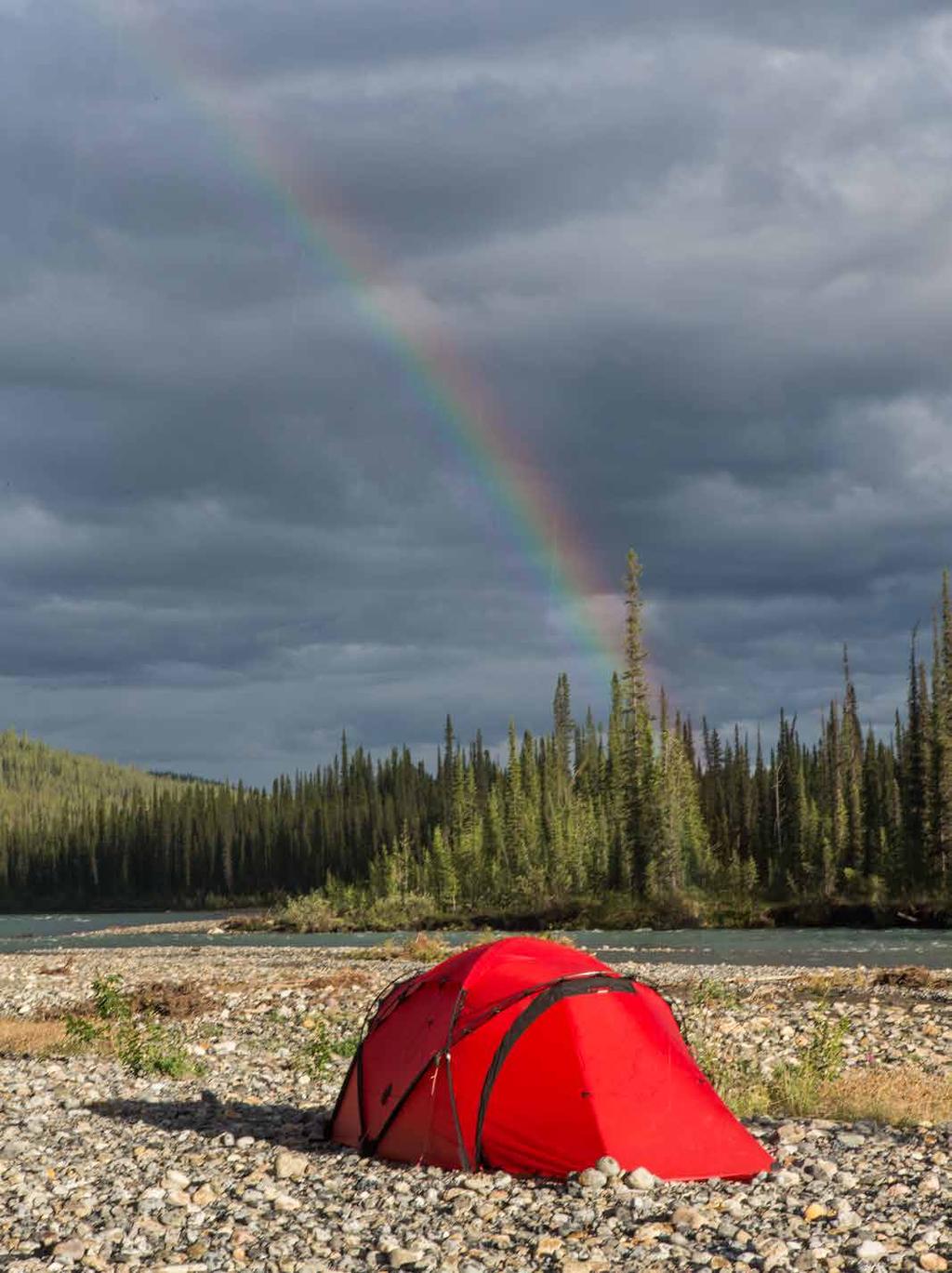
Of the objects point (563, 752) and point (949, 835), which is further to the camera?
point (563, 752)

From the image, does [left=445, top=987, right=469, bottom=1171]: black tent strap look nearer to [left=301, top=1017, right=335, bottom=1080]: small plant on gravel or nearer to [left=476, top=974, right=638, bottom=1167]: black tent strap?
[left=476, top=974, right=638, bottom=1167]: black tent strap

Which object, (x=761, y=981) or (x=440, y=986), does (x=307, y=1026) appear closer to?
(x=440, y=986)

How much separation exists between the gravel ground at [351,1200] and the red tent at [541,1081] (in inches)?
15.0

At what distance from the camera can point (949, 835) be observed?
8950 cm

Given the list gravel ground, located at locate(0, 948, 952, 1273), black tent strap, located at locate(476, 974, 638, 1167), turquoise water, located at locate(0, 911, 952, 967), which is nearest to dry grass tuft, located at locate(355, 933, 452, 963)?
turquoise water, located at locate(0, 911, 952, 967)

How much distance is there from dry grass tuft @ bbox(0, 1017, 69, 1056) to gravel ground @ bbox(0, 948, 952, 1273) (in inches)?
179

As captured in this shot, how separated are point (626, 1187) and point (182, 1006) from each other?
1996 centimetres

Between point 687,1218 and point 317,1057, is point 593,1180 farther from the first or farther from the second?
point 317,1057

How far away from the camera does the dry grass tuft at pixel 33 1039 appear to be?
24.9 meters

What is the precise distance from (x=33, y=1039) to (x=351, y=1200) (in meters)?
16.3

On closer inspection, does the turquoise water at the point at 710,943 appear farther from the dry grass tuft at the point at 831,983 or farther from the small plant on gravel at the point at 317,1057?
the small plant on gravel at the point at 317,1057

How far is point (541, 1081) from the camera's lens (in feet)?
44.4

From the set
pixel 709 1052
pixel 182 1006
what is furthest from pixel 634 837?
pixel 709 1052

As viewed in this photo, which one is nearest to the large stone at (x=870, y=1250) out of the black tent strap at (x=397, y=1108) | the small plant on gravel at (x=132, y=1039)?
the black tent strap at (x=397, y=1108)
